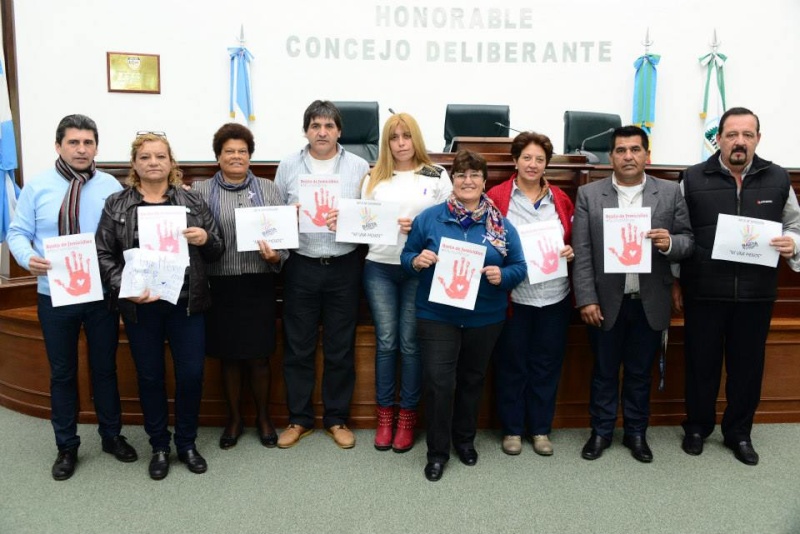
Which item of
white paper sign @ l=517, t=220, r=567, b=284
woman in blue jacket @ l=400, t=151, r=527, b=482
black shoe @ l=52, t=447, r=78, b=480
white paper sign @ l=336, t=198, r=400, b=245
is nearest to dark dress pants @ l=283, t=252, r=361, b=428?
white paper sign @ l=336, t=198, r=400, b=245

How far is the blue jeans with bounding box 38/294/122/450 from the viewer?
225 centimetres

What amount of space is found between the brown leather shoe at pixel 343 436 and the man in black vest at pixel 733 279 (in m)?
1.56

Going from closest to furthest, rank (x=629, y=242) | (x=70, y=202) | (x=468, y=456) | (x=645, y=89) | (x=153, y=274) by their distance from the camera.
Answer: (x=153, y=274), (x=70, y=202), (x=629, y=242), (x=468, y=456), (x=645, y=89)

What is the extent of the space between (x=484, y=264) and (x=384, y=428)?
959 millimetres

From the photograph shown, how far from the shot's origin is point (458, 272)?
2.16 m

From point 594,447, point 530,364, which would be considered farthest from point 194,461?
point 594,447

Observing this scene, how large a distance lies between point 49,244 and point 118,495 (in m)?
0.99

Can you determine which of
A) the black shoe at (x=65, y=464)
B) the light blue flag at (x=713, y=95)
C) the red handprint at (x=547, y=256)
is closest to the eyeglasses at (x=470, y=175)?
the red handprint at (x=547, y=256)

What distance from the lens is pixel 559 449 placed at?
2625mm

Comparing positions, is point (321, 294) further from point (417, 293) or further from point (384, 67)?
point (384, 67)

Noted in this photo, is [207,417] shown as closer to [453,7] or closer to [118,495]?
[118,495]

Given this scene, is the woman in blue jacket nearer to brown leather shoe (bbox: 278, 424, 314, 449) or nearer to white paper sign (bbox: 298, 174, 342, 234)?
white paper sign (bbox: 298, 174, 342, 234)

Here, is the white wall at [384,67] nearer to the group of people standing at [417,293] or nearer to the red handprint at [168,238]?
the group of people standing at [417,293]

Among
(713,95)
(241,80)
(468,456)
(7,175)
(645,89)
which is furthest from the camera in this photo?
(713,95)
